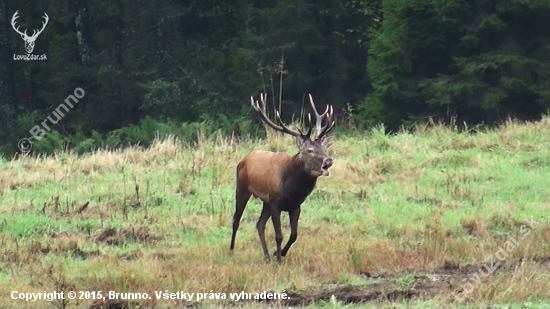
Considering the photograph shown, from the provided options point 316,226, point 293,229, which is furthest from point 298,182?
point 316,226

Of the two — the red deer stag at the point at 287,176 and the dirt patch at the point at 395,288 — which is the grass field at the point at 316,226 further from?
the red deer stag at the point at 287,176

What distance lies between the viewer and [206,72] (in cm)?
3472

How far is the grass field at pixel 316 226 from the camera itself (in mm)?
9930

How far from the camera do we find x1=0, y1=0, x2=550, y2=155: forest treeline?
83.1 ft

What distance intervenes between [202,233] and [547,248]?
13.4 feet

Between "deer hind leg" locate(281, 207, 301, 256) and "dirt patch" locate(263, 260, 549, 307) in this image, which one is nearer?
"dirt patch" locate(263, 260, 549, 307)

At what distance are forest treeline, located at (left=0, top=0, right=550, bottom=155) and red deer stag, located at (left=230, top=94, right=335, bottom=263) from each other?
9649 mm

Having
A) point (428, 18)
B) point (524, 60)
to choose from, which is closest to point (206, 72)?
point (428, 18)

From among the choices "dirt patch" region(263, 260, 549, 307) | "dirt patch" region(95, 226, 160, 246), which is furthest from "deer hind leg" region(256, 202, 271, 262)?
"dirt patch" region(95, 226, 160, 246)

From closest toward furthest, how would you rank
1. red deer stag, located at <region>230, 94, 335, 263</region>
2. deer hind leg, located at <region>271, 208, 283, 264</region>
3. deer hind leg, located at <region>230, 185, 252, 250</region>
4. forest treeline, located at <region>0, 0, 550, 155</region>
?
red deer stag, located at <region>230, 94, 335, 263</region>
deer hind leg, located at <region>271, 208, 283, 264</region>
deer hind leg, located at <region>230, 185, 252, 250</region>
forest treeline, located at <region>0, 0, 550, 155</region>

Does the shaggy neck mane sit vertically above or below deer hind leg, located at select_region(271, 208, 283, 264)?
above
